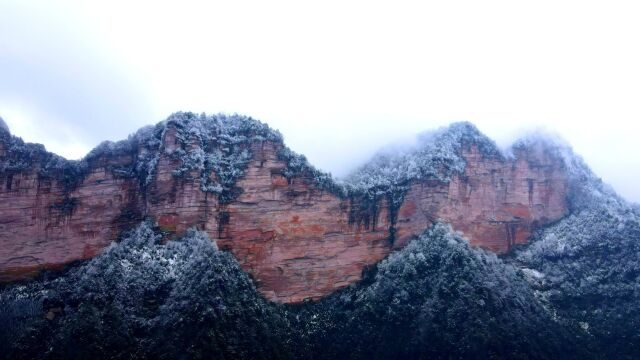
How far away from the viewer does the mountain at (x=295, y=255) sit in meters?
46.5

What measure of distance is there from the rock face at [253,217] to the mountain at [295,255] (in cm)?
13

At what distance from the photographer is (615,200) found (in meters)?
63.2

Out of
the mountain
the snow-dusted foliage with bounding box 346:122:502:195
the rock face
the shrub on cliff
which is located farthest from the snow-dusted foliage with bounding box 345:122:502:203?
the shrub on cliff

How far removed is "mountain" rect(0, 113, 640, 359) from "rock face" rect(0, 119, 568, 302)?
13 centimetres

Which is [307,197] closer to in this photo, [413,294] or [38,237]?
[413,294]

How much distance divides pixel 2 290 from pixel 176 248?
14.6 metres

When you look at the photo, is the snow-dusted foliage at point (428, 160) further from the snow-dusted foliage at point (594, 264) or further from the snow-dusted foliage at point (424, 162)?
the snow-dusted foliage at point (594, 264)

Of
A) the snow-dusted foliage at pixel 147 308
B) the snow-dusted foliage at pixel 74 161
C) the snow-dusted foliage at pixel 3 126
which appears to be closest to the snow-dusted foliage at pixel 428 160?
the snow-dusted foliage at pixel 147 308

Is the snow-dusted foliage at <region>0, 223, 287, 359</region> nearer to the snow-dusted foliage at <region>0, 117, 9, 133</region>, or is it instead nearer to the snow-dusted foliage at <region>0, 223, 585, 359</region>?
the snow-dusted foliage at <region>0, 223, 585, 359</region>

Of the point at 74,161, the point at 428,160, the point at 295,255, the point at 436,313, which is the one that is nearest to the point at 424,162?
the point at 428,160

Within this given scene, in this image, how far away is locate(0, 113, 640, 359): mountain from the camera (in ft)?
153

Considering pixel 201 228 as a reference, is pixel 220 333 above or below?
below

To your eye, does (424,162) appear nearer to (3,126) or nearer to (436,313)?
(436,313)

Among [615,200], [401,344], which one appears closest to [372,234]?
[401,344]
